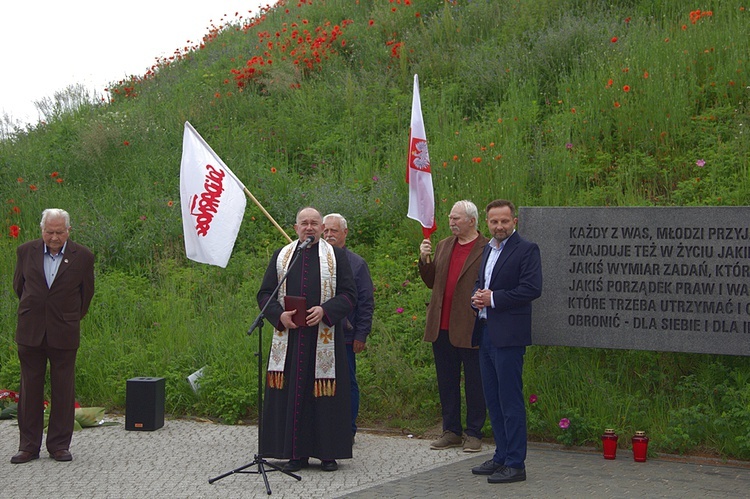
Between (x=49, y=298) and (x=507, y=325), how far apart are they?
4043 millimetres

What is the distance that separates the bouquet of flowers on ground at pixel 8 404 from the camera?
33.6 feet

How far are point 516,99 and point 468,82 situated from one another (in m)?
1.55

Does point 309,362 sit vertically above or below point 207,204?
below

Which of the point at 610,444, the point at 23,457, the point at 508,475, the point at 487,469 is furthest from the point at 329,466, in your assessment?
the point at 23,457

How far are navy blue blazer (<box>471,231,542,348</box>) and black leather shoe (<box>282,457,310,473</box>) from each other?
6.17 ft

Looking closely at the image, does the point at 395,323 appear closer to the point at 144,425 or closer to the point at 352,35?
the point at 144,425

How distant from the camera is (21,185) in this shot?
15648 millimetres

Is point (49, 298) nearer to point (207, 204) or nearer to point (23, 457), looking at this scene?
point (23, 457)

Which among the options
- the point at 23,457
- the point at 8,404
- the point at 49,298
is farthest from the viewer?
the point at 8,404

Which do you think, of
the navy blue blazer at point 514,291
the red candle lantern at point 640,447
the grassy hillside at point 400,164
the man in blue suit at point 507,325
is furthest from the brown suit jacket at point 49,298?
the red candle lantern at point 640,447

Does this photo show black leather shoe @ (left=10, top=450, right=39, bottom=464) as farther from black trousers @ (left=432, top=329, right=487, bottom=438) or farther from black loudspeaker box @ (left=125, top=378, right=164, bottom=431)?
black trousers @ (left=432, top=329, right=487, bottom=438)

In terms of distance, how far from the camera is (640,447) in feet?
25.6

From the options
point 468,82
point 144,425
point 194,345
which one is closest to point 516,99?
point 468,82

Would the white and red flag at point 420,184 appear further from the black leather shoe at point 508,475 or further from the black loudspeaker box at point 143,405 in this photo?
the black loudspeaker box at point 143,405
